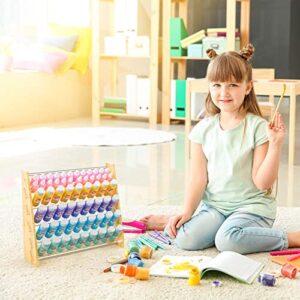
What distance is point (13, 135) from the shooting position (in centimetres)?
439

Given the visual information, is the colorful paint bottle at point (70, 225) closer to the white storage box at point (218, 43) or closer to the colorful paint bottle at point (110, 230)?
the colorful paint bottle at point (110, 230)

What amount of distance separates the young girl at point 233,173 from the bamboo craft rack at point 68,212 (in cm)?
21

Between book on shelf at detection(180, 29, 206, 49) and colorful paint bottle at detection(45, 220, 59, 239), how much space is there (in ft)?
10.7

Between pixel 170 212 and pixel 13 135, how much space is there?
7.37ft

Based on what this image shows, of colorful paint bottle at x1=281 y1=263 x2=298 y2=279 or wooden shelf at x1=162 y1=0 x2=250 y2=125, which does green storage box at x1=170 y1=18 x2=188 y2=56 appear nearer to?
wooden shelf at x1=162 y1=0 x2=250 y2=125

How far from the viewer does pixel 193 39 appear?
16.1ft

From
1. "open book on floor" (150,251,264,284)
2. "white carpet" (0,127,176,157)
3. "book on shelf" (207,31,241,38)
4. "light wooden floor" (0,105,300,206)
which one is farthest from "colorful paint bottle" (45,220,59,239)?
"book on shelf" (207,31,241,38)

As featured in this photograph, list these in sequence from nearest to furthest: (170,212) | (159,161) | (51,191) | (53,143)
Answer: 1. (51,191)
2. (170,212)
3. (159,161)
4. (53,143)

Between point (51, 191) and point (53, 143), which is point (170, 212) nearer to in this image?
point (51, 191)

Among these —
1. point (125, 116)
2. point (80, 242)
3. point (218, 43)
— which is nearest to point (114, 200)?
point (80, 242)

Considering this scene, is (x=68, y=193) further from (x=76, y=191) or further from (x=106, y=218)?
(x=106, y=218)

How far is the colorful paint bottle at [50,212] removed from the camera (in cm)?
179

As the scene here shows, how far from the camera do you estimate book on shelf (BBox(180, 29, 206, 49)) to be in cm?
486

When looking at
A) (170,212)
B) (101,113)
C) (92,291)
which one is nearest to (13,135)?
(101,113)
